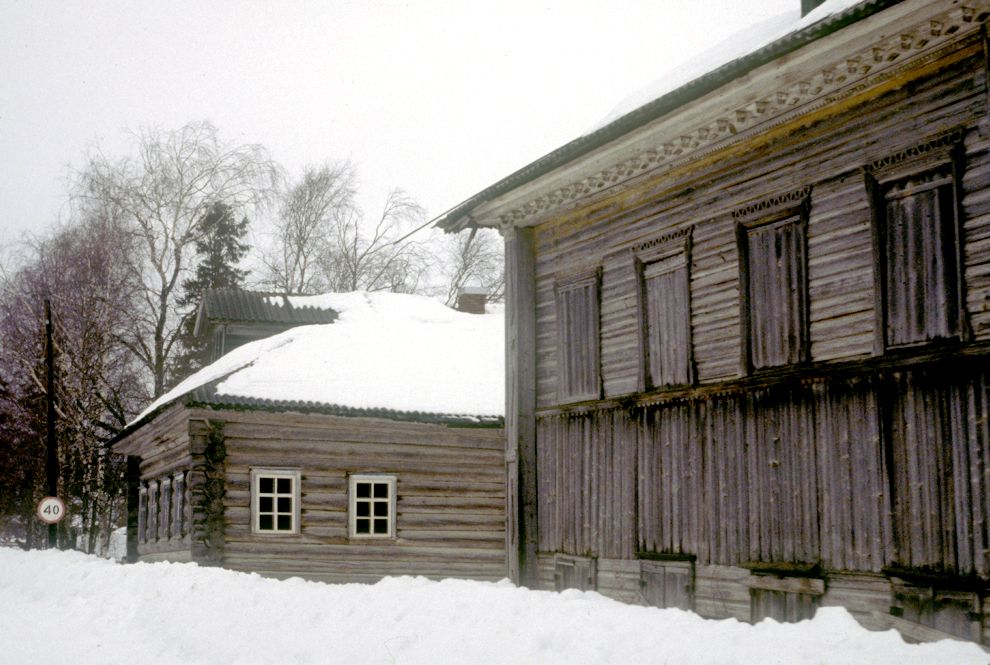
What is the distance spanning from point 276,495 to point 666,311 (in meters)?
10.7

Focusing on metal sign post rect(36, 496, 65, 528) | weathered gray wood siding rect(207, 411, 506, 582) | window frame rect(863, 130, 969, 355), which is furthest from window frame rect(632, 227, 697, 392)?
metal sign post rect(36, 496, 65, 528)

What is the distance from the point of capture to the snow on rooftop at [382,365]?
21.7 metres

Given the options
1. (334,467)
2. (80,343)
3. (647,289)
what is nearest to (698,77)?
(647,289)

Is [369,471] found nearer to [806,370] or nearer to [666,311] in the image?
[666,311]

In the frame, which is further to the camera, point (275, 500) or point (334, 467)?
point (334, 467)

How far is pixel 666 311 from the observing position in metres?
12.8

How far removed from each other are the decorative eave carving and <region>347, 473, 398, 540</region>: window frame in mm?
9190

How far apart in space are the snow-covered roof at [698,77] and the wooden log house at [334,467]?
22.0 ft

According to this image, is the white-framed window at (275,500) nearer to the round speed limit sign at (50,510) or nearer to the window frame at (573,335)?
the window frame at (573,335)

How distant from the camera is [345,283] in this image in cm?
4828

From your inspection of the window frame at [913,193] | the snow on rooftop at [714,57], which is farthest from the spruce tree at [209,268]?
the window frame at [913,193]

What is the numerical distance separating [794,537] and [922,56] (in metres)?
4.46

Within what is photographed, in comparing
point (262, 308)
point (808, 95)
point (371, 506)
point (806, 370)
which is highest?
point (262, 308)

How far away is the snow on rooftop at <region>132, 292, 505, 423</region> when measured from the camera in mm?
21688
